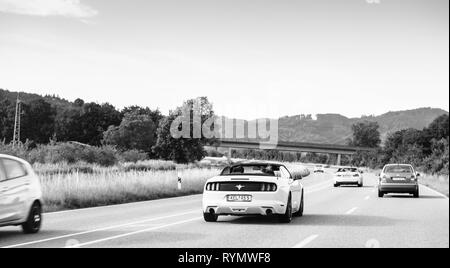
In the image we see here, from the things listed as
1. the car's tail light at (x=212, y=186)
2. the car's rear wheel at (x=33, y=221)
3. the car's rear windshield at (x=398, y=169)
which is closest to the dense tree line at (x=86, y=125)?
the car's rear windshield at (x=398, y=169)

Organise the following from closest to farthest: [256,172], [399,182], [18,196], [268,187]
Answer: [18,196]
[268,187]
[256,172]
[399,182]

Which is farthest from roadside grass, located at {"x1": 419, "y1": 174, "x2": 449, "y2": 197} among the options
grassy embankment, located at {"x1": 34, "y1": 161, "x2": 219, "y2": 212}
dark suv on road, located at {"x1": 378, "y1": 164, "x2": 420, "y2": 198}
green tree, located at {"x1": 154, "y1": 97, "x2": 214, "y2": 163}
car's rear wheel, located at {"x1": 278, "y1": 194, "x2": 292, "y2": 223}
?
green tree, located at {"x1": 154, "y1": 97, "x2": 214, "y2": 163}

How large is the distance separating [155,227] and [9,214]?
3305mm

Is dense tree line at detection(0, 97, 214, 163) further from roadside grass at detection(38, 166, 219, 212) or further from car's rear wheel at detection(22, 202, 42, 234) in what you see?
car's rear wheel at detection(22, 202, 42, 234)

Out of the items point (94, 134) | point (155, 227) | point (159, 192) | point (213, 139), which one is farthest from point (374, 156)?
point (155, 227)

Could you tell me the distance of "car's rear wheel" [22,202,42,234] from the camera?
11664 mm

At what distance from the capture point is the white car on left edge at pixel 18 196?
10617mm

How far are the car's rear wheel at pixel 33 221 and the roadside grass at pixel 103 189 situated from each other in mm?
6891

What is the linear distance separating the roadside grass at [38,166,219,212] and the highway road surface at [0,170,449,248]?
3025mm

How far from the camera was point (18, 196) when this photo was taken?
11.0 metres

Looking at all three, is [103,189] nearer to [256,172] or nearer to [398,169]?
[256,172]

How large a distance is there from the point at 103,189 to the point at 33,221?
1170 cm

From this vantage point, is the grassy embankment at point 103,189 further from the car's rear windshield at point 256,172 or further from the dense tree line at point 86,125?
the dense tree line at point 86,125

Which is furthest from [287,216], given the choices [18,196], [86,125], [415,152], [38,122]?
[86,125]
